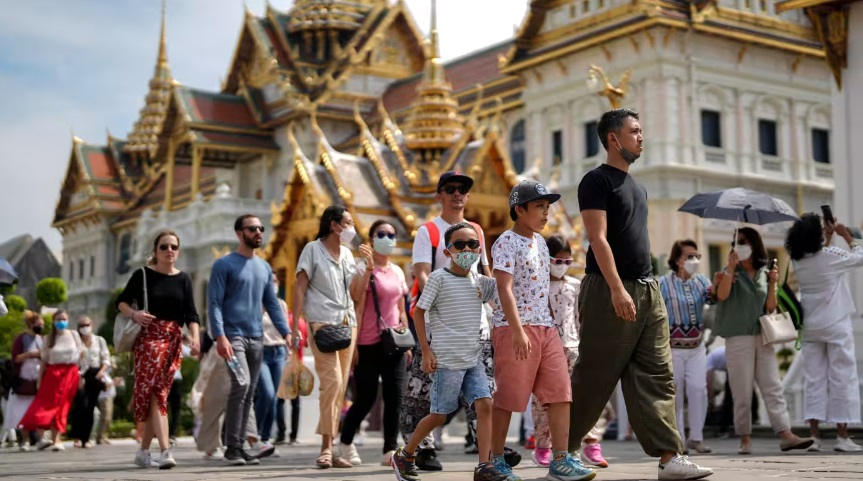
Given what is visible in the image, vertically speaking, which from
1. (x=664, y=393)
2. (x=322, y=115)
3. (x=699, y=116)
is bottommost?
(x=664, y=393)

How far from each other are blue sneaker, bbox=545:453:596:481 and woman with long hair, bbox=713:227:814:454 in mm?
2722

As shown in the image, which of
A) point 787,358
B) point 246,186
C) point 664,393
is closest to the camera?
point 664,393

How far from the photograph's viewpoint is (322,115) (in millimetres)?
44719

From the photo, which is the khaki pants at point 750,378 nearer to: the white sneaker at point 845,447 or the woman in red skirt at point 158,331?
the white sneaker at point 845,447

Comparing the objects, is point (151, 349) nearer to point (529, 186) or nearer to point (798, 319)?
point (529, 186)

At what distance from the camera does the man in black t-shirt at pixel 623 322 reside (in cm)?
521

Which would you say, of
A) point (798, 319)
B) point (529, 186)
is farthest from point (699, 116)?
point (529, 186)

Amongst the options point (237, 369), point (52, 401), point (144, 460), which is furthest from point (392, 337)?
point (52, 401)

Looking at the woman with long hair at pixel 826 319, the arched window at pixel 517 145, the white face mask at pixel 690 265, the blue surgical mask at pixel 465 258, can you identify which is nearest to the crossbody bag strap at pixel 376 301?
the blue surgical mask at pixel 465 258

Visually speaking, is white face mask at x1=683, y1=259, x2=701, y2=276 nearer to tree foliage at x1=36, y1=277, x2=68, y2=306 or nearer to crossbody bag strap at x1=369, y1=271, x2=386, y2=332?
crossbody bag strap at x1=369, y1=271, x2=386, y2=332

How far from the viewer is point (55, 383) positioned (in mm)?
10711

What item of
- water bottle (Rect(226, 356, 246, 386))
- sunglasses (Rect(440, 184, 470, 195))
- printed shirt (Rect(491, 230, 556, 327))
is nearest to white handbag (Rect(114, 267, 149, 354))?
water bottle (Rect(226, 356, 246, 386))

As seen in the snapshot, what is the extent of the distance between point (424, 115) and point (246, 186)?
35.4m

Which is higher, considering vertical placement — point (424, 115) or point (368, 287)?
point (424, 115)
